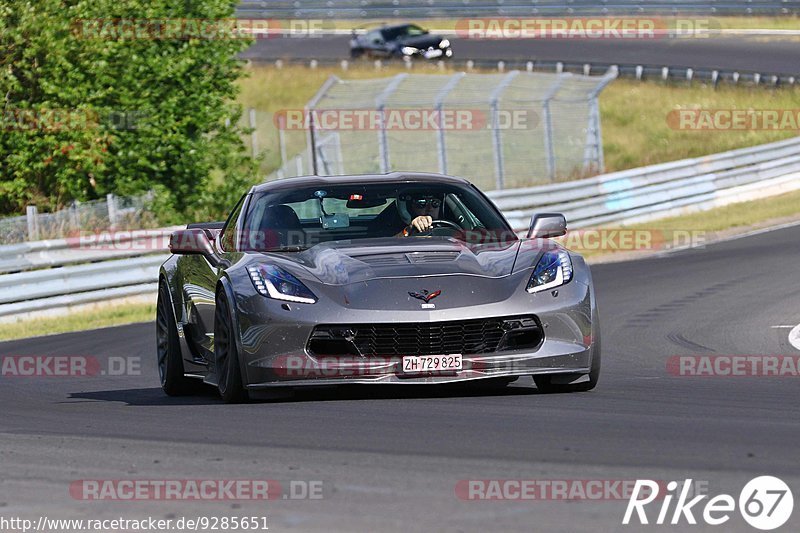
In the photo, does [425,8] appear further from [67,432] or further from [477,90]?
[67,432]

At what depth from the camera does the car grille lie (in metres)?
8.45

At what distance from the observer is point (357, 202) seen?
9.76 m

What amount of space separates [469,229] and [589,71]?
40944 mm

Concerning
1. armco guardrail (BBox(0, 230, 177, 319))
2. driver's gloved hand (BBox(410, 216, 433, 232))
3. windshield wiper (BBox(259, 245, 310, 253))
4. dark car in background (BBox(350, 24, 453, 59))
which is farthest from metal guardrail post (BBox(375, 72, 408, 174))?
dark car in background (BBox(350, 24, 453, 59))

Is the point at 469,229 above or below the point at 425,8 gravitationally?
above

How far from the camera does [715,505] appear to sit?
525 cm

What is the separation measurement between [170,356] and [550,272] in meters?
2.81

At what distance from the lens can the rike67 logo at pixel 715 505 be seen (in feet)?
16.6

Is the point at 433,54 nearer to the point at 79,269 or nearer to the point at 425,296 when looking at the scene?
the point at 79,269

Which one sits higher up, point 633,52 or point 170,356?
point 170,356

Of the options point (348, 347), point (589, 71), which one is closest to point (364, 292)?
point (348, 347)

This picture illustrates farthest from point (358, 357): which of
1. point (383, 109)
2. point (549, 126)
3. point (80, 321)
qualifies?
point (549, 126)

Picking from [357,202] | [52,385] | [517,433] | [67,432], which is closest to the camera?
[517,433]

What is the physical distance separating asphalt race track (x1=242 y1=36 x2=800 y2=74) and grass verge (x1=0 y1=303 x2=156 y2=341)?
107 feet
